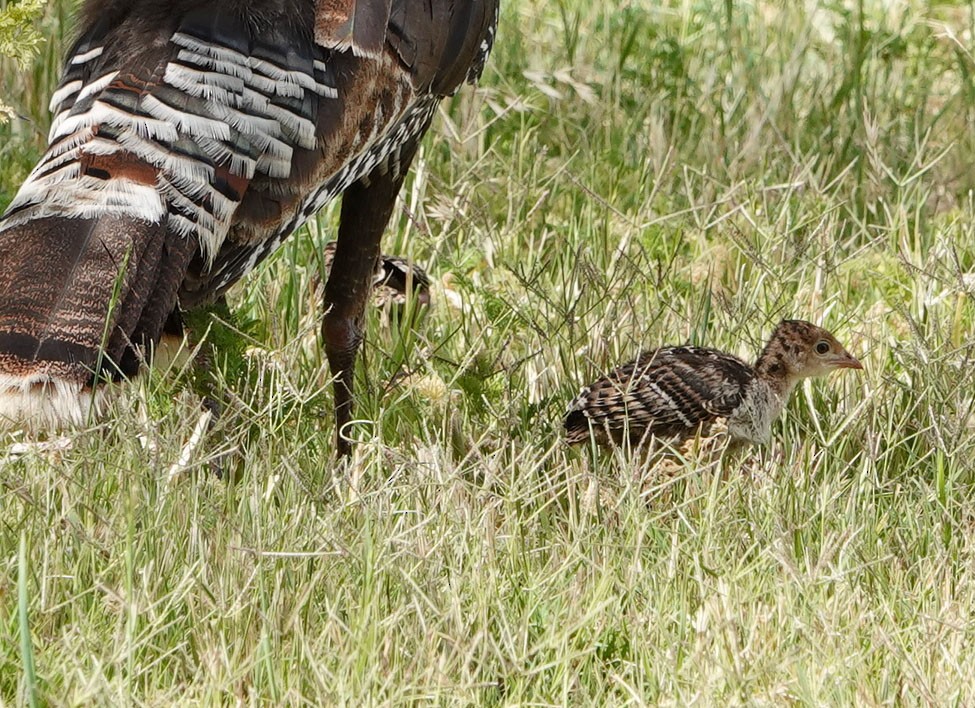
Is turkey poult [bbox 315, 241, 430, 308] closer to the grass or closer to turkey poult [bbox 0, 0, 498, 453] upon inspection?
the grass

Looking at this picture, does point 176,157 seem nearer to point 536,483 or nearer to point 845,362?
point 536,483

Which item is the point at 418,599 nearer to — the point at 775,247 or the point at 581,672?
the point at 581,672

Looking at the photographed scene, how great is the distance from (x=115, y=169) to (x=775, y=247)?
260 centimetres

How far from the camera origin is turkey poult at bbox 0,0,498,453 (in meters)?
3.88

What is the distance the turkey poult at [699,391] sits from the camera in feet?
15.7

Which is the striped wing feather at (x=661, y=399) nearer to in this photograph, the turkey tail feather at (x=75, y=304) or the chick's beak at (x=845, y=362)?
the chick's beak at (x=845, y=362)

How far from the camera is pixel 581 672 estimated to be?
352 centimetres

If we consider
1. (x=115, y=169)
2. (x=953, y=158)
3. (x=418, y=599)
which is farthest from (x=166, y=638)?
(x=953, y=158)

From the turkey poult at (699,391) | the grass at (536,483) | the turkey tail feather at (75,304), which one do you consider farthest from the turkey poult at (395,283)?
the turkey tail feather at (75,304)

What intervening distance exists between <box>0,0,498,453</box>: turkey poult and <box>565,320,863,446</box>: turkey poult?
38.9 inches

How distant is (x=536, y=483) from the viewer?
4.30 m

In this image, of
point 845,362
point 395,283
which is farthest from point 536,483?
point 395,283

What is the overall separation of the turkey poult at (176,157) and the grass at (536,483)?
22cm

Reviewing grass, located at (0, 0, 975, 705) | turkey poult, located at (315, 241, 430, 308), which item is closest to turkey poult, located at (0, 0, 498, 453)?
grass, located at (0, 0, 975, 705)
